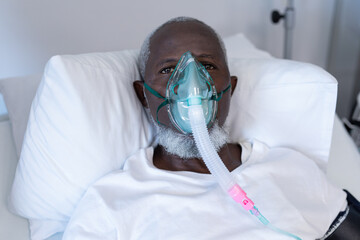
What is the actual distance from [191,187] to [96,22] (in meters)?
0.95

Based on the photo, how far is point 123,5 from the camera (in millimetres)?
1591

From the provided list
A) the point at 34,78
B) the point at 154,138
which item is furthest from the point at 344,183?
the point at 34,78

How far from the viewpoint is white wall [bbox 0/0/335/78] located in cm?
140

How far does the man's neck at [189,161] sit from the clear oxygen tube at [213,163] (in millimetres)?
257

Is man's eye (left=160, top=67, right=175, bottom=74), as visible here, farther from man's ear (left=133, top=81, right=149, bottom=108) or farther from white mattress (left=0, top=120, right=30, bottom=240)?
white mattress (left=0, top=120, right=30, bottom=240)

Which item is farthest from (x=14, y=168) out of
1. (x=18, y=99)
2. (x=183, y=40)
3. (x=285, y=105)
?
(x=285, y=105)

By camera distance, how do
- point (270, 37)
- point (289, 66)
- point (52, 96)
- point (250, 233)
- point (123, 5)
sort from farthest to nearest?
point (270, 37) → point (123, 5) → point (289, 66) → point (52, 96) → point (250, 233)

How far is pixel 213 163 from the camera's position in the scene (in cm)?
86

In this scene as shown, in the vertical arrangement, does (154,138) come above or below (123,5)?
below

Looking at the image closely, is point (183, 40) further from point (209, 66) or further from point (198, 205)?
point (198, 205)

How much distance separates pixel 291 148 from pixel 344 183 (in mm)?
250

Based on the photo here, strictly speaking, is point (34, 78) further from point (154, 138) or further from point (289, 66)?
point (289, 66)

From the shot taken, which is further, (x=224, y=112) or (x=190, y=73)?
(x=224, y=112)

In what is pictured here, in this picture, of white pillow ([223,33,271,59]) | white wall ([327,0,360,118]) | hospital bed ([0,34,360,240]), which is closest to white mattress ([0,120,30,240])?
hospital bed ([0,34,360,240])
